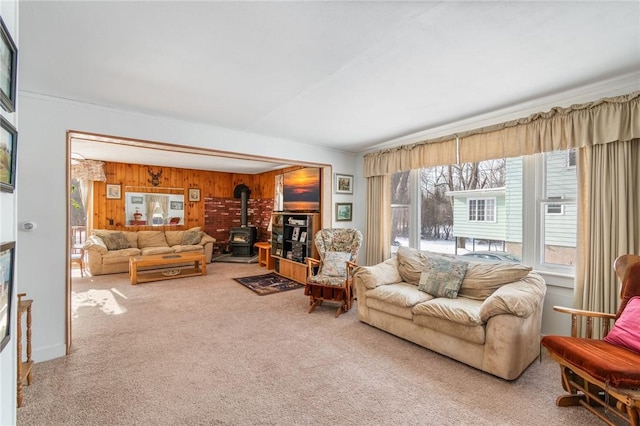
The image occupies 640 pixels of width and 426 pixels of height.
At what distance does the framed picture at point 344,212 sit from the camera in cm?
497

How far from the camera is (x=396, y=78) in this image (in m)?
2.36

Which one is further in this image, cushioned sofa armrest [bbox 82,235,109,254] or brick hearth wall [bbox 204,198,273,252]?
brick hearth wall [bbox 204,198,273,252]

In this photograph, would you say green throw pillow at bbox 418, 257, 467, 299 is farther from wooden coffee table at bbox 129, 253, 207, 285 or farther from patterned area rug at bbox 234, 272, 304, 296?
wooden coffee table at bbox 129, 253, 207, 285

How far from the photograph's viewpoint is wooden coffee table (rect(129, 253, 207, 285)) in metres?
5.17

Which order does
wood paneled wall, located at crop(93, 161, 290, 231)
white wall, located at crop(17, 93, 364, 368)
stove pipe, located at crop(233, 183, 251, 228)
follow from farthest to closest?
stove pipe, located at crop(233, 183, 251, 228) → wood paneled wall, located at crop(93, 161, 290, 231) → white wall, located at crop(17, 93, 364, 368)

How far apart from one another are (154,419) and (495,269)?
3.16 m

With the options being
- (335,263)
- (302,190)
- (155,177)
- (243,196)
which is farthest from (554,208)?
(155,177)

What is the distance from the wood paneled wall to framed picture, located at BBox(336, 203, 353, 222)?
2.69 metres

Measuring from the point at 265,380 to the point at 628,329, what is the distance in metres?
2.58

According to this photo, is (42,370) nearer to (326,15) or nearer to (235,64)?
(235,64)

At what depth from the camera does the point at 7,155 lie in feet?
3.95

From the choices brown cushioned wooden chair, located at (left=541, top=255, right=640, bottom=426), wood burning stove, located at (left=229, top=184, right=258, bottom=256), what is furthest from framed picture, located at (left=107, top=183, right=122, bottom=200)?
brown cushioned wooden chair, located at (left=541, top=255, right=640, bottom=426)

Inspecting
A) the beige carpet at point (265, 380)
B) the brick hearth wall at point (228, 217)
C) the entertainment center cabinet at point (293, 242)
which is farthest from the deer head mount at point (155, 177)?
the beige carpet at point (265, 380)

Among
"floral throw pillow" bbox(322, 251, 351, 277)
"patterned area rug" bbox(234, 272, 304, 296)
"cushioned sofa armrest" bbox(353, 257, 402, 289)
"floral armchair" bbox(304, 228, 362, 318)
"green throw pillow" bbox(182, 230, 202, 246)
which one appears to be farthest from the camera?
"green throw pillow" bbox(182, 230, 202, 246)
